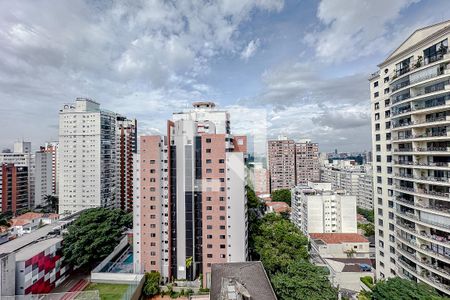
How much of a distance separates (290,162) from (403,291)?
113 ft

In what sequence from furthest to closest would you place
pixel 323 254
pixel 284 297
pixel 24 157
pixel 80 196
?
1. pixel 24 157
2. pixel 80 196
3. pixel 323 254
4. pixel 284 297

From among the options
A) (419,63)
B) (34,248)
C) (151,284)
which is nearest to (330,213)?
(419,63)

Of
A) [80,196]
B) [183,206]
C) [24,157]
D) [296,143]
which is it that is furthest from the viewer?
[296,143]

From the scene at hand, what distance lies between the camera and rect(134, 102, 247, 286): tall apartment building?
1384 cm

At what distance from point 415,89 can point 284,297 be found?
10548 millimetres

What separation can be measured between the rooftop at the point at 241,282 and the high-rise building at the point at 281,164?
33255 mm

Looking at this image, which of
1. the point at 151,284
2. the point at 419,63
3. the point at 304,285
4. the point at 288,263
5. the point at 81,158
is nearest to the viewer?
the point at 304,285

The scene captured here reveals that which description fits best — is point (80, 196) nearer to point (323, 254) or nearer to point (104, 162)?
point (104, 162)

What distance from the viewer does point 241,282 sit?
8.54 metres

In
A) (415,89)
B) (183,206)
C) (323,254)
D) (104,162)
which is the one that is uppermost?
(415,89)

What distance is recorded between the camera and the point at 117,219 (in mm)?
16500

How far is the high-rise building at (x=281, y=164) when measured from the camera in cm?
4231

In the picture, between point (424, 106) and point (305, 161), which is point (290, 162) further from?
point (424, 106)

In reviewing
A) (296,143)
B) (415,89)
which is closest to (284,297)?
(415,89)
